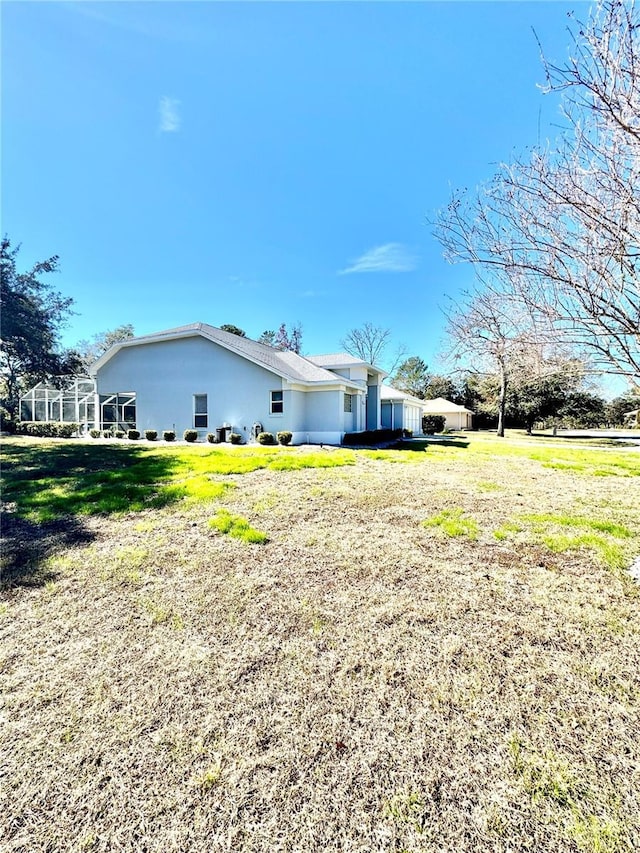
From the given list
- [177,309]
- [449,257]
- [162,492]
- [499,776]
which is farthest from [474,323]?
[177,309]

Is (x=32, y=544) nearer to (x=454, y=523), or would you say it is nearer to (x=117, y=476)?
(x=117, y=476)

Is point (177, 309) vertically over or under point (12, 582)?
over

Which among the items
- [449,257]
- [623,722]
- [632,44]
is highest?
[632,44]

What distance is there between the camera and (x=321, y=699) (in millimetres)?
2346

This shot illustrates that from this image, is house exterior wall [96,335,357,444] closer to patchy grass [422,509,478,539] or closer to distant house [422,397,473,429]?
patchy grass [422,509,478,539]

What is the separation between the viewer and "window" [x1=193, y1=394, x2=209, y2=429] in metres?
18.5

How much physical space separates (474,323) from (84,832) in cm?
507

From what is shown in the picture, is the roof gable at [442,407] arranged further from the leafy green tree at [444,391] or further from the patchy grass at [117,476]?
the patchy grass at [117,476]

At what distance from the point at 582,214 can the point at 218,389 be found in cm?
1635

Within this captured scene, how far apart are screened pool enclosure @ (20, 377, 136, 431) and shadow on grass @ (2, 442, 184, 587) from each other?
1017 cm

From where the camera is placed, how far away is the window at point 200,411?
1848cm

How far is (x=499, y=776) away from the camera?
185 centimetres

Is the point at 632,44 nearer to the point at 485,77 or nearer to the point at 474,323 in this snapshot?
the point at 474,323

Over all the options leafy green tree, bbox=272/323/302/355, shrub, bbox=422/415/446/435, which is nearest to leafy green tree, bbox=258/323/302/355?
leafy green tree, bbox=272/323/302/355
